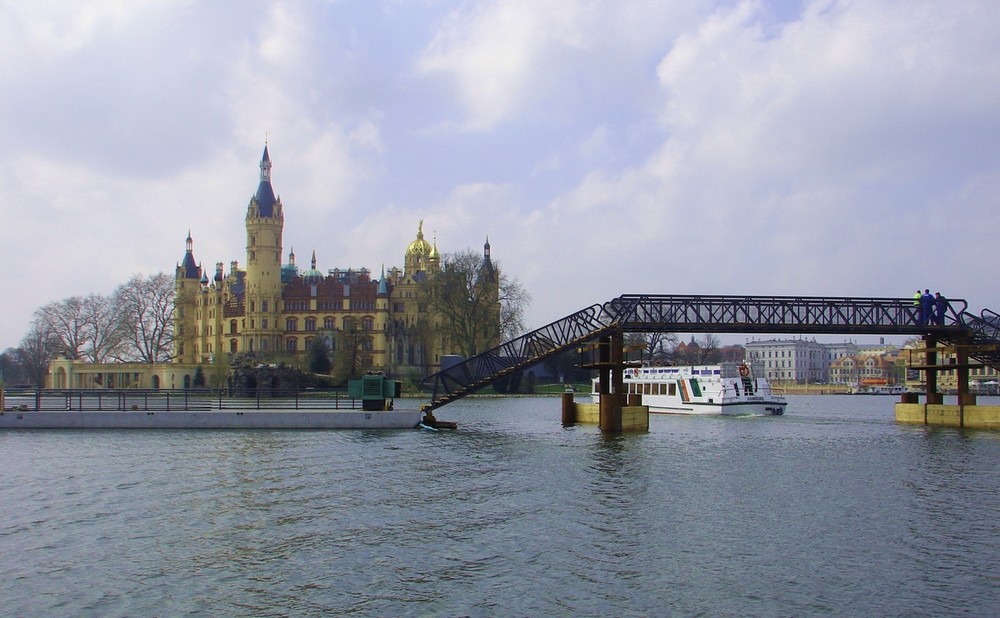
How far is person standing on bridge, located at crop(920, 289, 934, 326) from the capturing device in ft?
194

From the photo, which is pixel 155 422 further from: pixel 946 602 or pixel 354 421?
pixel 946 602

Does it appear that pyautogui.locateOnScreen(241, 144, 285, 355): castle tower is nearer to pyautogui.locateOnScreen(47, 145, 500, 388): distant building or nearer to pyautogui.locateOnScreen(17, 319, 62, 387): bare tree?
pyautogui.locateOnScreen(47, 145, 500, 388): distant building

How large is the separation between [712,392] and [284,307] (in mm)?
107124

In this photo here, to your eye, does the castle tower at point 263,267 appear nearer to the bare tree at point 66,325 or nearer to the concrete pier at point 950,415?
the bare tree at point 66,325

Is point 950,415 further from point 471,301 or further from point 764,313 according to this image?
point 471,301

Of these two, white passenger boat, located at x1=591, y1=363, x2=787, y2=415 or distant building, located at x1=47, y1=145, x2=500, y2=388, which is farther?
distant building, located at x1=47, y1=145, x2=500, y2=388

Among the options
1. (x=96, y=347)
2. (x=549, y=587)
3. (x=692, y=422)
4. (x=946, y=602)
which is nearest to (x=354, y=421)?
(x=692, y=422)

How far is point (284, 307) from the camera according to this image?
561ft

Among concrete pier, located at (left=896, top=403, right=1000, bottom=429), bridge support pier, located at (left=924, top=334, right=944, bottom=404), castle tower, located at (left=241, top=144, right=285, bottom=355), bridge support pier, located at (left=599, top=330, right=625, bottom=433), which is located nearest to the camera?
bridge support pier, located at (left=599, top=330, right=625, bottom=433)

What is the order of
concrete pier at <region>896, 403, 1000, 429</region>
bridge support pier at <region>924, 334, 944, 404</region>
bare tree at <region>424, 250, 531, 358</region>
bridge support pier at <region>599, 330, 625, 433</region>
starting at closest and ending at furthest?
bridge support pier at <region>599, 330, 625, 433</region>
concrete pier at <region>896, 403, 1000, 429</region>
bridge support pier at <region>924, 334, 944, 404</region>
bare tree at <region>424, 250, 531, 358</region>

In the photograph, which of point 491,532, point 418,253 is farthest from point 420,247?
point 491,532

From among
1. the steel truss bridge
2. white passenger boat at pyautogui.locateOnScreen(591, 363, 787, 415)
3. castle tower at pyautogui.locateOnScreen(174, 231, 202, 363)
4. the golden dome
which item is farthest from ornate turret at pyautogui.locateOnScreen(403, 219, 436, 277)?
the steel truss bridge

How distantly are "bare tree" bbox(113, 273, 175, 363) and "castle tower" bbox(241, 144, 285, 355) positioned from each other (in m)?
16.0

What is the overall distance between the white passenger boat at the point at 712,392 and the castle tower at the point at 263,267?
9240cm
